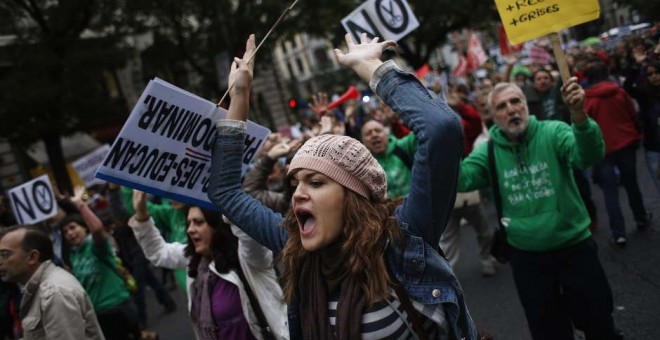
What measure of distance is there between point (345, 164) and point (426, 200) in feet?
0.92

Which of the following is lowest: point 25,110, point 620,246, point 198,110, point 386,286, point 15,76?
point 620,246

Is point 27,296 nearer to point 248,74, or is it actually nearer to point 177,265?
point 177,265

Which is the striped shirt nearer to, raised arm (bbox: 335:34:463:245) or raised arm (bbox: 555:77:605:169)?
raised arm (bbox: 335:34:463:245)

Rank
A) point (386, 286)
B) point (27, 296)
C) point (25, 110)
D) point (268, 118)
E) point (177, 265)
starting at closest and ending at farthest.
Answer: point (386, 286)
point (27, 296)
point (177, 265)
point (25, 110)
point (268, 118)

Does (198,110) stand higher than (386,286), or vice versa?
(198,110)

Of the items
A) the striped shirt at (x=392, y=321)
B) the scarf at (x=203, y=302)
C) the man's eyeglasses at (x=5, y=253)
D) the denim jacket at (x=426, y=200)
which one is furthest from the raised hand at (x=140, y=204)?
the striped shirt at (x=392, y=321)

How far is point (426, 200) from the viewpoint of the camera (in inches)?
64.5

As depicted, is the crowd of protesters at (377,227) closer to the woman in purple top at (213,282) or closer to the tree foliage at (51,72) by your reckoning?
the woman in purple top at (213,282)

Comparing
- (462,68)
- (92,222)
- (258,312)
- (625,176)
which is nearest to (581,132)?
(258,312)

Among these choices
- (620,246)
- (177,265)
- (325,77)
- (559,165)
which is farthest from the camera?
(325,77)

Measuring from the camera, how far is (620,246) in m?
5.27

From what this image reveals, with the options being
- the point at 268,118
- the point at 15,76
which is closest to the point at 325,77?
the point at 268,118

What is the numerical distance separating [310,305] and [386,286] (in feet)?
0.97

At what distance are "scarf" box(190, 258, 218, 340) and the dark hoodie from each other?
4.42 m
